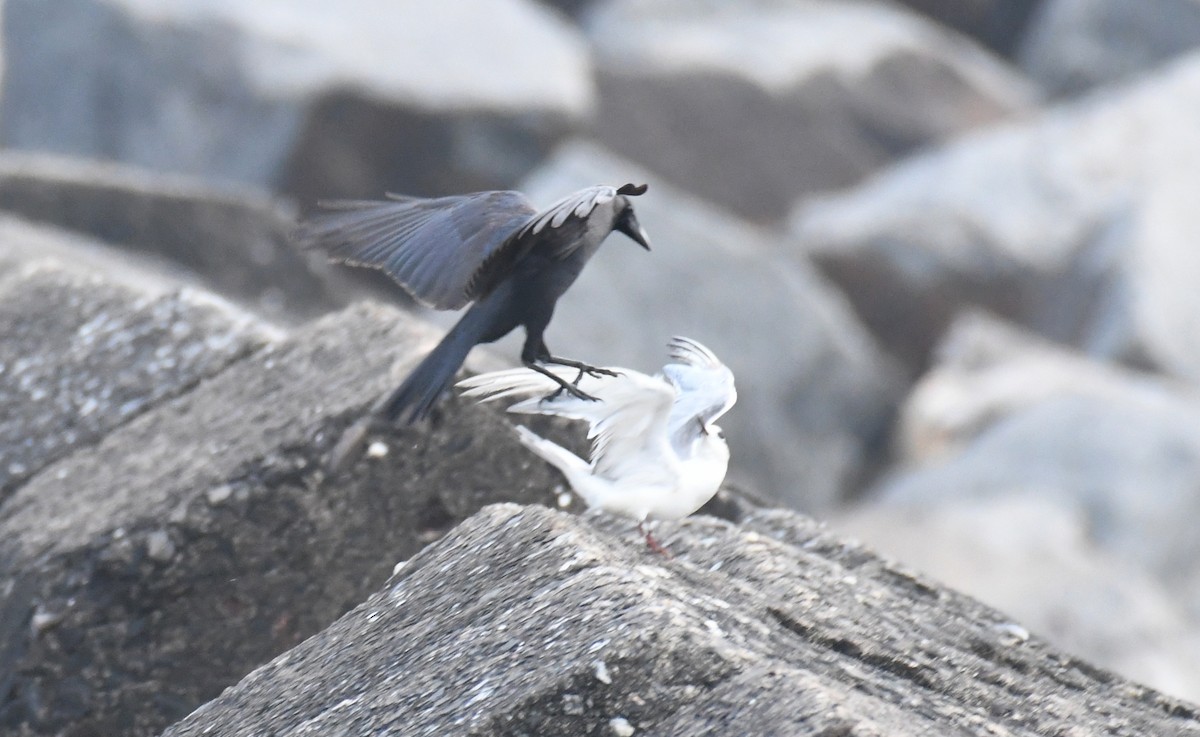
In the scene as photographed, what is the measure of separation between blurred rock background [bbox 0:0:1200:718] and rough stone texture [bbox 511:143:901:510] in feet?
0.06

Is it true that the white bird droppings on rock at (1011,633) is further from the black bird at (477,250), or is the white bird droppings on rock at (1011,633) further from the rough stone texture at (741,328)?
the rough stone texture at (741,328)

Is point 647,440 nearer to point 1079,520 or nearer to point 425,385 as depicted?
point 425,385

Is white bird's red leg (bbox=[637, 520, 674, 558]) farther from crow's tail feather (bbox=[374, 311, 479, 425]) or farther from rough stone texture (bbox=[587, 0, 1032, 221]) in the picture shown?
rough stone texture (bbox=[587, 0, 1032, 221])

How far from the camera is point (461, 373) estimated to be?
11.9 feet

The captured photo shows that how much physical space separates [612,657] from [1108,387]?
7.22 meters

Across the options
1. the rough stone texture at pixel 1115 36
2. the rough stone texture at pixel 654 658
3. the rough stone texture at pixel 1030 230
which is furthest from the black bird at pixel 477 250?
the rough stone texture at pixel 1115 36

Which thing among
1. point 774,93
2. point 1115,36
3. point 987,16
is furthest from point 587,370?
point 987,16

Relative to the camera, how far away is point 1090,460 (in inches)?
325

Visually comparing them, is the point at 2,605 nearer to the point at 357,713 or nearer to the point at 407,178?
the point at 357,713

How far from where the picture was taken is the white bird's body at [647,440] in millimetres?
3306

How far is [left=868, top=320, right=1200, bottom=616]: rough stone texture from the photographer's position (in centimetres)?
792

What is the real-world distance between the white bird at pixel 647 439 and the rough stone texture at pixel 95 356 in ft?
3.01

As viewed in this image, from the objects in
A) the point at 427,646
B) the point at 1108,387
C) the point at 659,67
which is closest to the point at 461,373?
the point at 427,646

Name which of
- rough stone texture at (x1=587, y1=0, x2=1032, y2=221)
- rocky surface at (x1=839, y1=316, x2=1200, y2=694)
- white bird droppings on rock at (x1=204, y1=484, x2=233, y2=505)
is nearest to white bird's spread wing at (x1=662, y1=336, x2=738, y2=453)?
white bird droppings on rock at (x1=204, y1=484, x2=233, y2=505)
